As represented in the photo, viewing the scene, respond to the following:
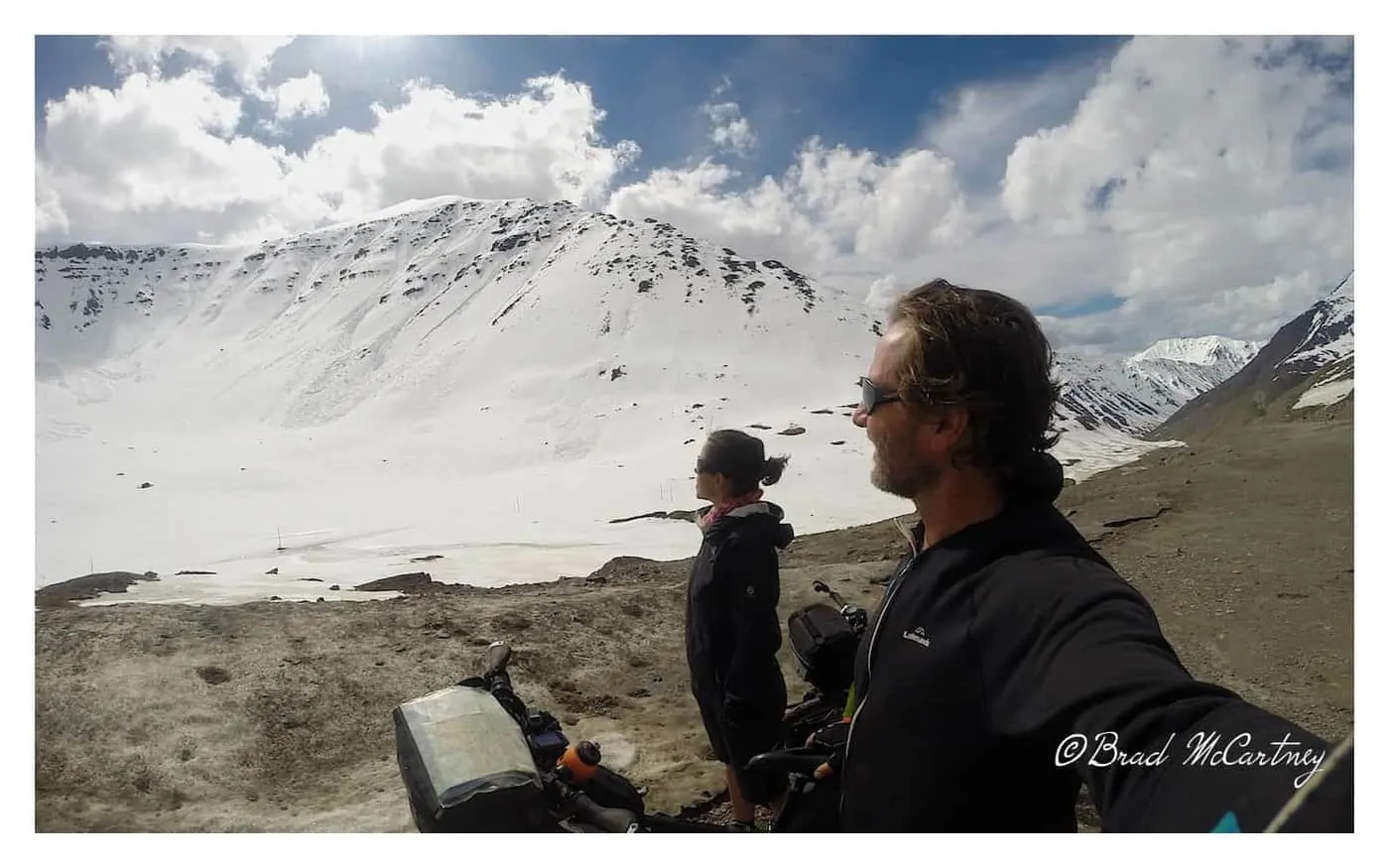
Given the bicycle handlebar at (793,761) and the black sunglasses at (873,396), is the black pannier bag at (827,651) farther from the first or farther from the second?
the black sunglasses at (873,396)

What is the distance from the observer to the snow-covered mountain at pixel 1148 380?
11.1 feet

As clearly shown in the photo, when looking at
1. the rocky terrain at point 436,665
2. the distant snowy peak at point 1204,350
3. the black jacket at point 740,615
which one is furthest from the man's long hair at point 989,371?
the distant snowy peak at point 1204,350

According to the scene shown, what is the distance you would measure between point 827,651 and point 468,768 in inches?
32.5

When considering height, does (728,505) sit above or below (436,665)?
above

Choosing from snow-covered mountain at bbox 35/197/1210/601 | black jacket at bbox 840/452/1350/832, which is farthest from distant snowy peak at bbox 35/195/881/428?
black jacket at bbox 840/452/1350/832

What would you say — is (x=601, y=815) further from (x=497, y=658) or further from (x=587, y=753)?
(x=497, y=658)

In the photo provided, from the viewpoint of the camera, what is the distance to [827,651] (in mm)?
1647

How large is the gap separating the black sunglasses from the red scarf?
0.62m

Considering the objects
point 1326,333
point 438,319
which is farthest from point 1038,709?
point 438,319

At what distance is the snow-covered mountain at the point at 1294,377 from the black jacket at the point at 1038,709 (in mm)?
2479

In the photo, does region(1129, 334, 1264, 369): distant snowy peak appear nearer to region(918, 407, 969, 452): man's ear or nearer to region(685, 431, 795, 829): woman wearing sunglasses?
region(685, 431, 795, 829): woman wearing sunglasses

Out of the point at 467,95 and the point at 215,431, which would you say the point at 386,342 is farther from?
the point at 467,95

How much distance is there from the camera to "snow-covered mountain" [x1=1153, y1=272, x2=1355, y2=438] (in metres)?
2.79
